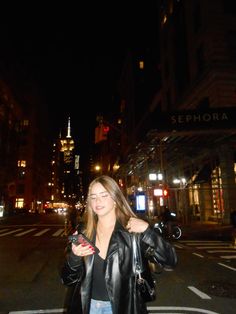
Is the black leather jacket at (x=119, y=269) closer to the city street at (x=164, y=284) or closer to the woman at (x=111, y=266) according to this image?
the woman at (x=111, y=266)

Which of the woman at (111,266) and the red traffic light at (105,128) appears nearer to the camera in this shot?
the woman at (111,266)

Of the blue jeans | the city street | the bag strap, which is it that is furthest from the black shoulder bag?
the city street

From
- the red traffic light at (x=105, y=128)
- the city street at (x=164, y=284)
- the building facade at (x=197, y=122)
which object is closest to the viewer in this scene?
the city street at (x=164, y=284)

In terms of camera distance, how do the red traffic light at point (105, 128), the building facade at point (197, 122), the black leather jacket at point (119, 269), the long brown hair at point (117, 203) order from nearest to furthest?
the black leather jacket at point (119, 269) < the long brown hair at point (117, 203) < the building facade at point (197, 122) < the red traffic light at point (105, 128)

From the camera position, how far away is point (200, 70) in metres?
31.4

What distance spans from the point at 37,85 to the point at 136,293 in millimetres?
134060

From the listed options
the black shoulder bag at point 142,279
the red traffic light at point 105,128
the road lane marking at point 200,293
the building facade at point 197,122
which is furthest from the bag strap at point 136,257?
the red traffic light at point 105,128

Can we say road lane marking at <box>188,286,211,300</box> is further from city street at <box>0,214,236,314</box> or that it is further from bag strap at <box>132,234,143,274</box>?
bag strap at <box>132,234,143,274</box>

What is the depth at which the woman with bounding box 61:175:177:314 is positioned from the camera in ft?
9.20

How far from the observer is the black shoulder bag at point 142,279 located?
2.84 m

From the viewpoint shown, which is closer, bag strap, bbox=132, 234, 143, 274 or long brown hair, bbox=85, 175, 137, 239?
bag strap, bbox=132, 234, 143, 274

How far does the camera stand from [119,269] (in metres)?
2.87

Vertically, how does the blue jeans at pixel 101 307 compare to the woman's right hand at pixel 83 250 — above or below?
below

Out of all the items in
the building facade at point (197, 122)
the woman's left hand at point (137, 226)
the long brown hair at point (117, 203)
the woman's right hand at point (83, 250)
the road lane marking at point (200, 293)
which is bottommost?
the road lane marking at point (200, 293)
